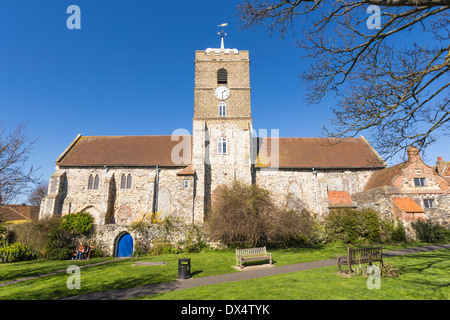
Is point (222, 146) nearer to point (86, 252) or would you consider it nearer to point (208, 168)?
point (208, 168)

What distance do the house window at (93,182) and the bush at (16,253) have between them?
26.7ft

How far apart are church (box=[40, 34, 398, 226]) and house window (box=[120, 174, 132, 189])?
0.32 ft

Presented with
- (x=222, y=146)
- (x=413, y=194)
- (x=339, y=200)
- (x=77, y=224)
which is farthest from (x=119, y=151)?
(x=413, y=194)

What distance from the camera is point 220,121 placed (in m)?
25.3

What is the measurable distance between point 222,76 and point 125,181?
1587 centimetres

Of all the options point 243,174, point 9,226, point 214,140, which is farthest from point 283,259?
point 9,226

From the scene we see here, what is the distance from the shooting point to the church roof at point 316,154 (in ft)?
84.8

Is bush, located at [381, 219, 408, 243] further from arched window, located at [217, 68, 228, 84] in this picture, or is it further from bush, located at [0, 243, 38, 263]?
bush, located at [0, 243, 38, 263]

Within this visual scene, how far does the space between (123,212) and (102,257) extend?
609 cm

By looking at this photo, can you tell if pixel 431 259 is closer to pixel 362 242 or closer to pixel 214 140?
pixel 362 242

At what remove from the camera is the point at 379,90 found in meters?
7.31

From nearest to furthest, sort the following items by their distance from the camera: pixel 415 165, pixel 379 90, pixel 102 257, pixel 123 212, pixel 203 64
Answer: pixel 379 90
pixel 102 257
pixel 415 165
pixel 123 212
pixel 203 64

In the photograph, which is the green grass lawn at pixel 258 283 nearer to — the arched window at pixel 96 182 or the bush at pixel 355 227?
the bush at pixel 355 227

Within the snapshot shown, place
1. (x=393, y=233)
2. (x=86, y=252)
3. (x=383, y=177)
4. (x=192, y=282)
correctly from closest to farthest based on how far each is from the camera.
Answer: (x=192, y=282), (x=86, y=252), (x=393, y=233), (x=383, y=177)
